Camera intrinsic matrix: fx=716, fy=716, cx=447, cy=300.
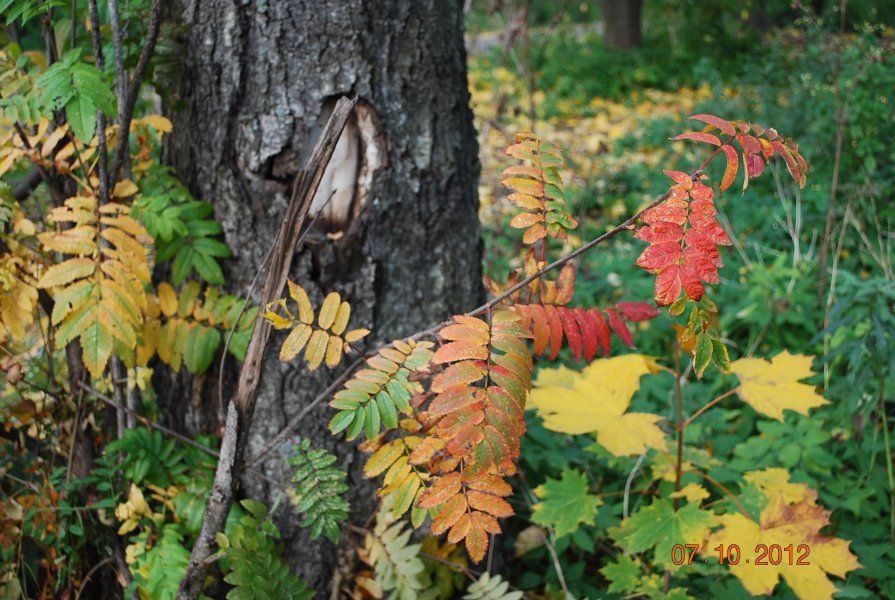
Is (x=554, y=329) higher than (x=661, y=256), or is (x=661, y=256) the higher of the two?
(x=661, y=256)

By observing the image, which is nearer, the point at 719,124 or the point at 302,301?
the point at 719,124

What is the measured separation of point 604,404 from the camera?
2.08 meters

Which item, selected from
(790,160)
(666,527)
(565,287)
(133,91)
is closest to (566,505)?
(666,527)

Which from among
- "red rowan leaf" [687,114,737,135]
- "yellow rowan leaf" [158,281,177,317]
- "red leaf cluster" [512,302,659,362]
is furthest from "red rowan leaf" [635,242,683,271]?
"yellow rowan leaf" [158,281,177,317]

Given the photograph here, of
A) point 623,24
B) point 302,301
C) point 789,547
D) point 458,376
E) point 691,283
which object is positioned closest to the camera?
point 691,283

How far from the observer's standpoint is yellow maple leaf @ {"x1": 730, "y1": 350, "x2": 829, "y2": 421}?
2.01 m

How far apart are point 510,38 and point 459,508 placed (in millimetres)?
4100

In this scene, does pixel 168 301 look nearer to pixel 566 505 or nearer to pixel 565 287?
pixel 565 287

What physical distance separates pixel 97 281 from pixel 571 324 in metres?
1.06

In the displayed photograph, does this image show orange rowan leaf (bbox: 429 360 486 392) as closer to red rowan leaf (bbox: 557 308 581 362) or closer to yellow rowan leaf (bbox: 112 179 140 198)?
red rowan leaf (bbox: 557 308 581 362)

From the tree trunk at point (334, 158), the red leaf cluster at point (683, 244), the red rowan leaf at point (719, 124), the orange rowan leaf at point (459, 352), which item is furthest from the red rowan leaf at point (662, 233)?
the tree trunk at point (334, 158)

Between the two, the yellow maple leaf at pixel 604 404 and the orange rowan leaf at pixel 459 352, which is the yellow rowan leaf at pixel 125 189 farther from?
the yellow maple leaf at pixel 604 404

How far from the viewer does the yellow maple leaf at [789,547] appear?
173 centimetres

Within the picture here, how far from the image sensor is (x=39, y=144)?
6.12ft
